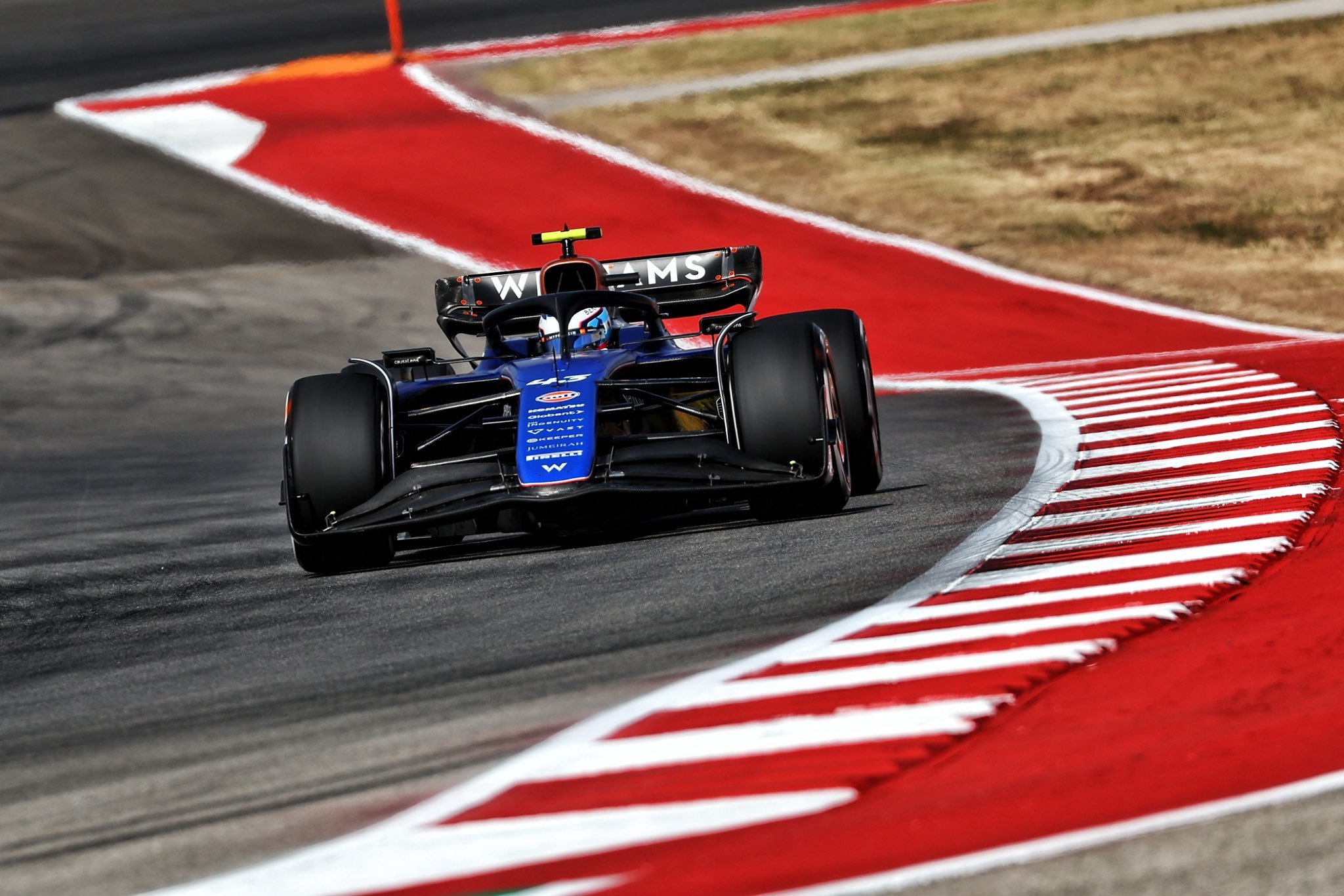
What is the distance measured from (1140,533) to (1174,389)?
17.5 feet

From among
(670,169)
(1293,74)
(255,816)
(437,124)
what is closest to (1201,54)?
(1293,74)

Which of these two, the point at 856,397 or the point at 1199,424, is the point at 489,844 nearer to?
the point at 856,397

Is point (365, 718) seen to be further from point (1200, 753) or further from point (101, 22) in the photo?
point (101, 22)

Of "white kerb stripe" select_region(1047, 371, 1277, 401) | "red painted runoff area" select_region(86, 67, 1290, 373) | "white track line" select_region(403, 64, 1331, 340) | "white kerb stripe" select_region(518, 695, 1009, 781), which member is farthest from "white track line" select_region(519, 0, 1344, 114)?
"white kerb stripe" select_region(518, 695, 1009, 781)

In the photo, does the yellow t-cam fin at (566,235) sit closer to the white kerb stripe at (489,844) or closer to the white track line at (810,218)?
the white kerb stripe at (489,844)

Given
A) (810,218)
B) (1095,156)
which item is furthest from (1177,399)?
(1095,156)

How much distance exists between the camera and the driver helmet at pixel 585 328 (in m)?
8.95

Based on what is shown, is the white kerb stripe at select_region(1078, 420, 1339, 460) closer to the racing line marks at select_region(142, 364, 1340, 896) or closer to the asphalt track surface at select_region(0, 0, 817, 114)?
the racing line marks at select_region(142, 364, 1340, 896)

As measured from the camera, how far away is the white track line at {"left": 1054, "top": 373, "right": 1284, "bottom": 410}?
11.6 meters

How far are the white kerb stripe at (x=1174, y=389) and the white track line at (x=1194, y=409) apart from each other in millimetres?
676

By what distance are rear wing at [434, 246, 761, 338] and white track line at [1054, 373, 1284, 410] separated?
2.51 metres

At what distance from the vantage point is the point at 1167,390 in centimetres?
1177

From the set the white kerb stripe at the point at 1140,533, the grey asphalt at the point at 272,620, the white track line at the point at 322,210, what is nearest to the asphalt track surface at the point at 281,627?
the grey asphalt at the point at 272,620

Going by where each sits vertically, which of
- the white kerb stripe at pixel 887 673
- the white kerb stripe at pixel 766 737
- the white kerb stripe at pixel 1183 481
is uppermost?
the white kerb stripe at pixel 766 737
